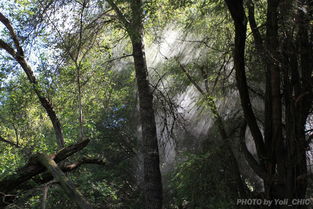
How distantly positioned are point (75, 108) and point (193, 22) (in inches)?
136

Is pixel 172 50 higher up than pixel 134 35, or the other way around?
pixel 172 50

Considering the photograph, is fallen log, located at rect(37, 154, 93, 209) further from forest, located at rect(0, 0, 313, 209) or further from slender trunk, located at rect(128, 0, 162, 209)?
slender trunk, located at rect(128, 0, 162, 209)

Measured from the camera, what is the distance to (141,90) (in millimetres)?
6293

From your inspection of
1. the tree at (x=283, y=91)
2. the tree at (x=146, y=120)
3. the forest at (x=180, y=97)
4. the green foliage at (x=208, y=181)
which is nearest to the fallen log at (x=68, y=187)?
the forest at (x=180, y=97)

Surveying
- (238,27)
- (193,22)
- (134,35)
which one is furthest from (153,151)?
(238,27)

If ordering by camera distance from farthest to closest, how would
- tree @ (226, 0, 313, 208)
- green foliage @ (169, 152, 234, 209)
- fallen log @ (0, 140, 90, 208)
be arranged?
green foliage @ (169, 152, 234, 209)
tree @ (226, 0, 313, 208)
fallen log @ (0, 140, 90, 208)

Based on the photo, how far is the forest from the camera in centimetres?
397

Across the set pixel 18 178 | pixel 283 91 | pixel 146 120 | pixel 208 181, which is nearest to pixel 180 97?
pixel 146 120

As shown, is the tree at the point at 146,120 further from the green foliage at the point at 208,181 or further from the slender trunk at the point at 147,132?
the green foliage at the point at 208,181

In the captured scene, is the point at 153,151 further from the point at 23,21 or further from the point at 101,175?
the point at 101,175

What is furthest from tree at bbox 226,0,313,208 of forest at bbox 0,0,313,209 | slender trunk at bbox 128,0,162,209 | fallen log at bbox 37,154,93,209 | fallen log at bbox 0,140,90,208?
fallen log at bbox 0,140,90,208

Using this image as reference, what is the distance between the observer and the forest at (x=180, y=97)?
3.97m

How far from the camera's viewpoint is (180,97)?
796 centimetres

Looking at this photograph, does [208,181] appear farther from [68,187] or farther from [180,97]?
[68,187]
